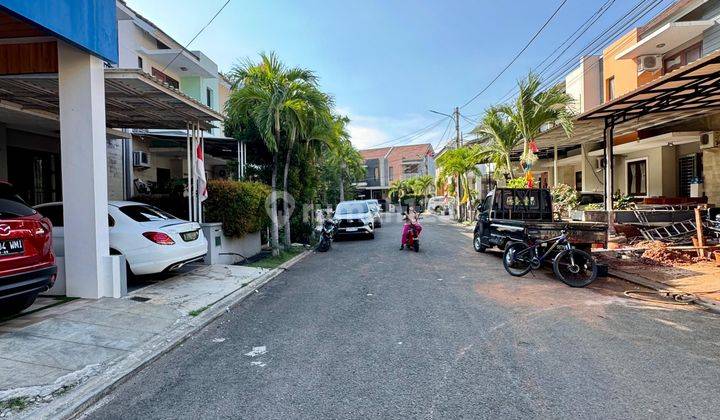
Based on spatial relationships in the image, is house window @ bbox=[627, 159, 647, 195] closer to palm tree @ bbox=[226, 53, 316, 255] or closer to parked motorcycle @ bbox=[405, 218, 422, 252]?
parked motorcycle @ bbox=[405, 218, 422, 252]

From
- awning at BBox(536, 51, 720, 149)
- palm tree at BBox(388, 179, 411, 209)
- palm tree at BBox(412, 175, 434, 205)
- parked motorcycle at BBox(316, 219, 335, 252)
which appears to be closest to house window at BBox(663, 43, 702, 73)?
awning at BBox(536, 51, 720, 149)

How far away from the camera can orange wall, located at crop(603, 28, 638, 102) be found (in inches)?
752

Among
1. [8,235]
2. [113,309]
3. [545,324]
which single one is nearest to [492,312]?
[545,324]

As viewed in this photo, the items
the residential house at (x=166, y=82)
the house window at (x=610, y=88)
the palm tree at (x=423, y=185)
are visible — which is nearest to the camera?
the residential house at (x=166, y=82)

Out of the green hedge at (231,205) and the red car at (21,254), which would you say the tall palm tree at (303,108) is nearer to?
the green hedge at (231,205)

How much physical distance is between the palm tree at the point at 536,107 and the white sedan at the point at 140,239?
12212 millimetres

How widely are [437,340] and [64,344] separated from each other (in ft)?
13.7

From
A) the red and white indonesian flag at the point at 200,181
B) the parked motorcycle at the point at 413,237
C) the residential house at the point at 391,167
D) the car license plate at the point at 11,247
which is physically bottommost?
the parked motorcycle at the point at 413,237

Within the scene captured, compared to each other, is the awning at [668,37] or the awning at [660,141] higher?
the awning at [668,37]

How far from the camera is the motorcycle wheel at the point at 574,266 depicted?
8297 mm

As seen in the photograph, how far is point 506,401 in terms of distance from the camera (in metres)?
3.53

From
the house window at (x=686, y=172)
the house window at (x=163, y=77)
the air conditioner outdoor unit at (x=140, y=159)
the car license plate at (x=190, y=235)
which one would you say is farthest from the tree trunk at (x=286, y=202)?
the house window at (x=686, y=172)

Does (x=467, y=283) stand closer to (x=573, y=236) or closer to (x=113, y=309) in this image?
(x=573, y=236)

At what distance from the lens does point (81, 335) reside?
5070mm
